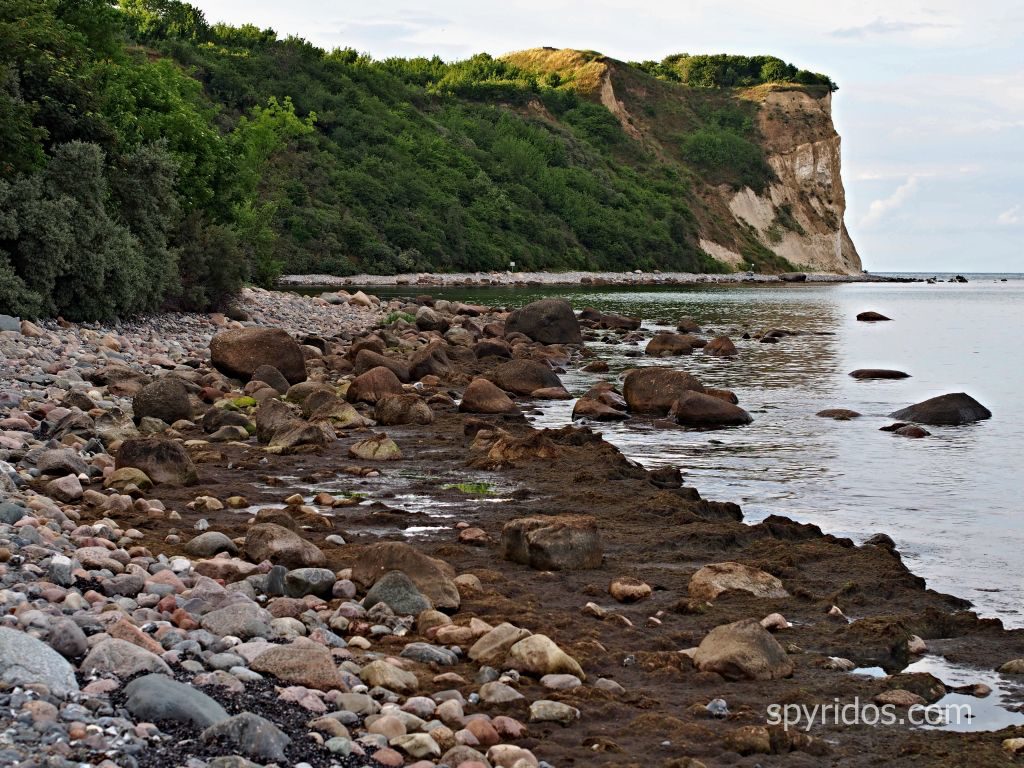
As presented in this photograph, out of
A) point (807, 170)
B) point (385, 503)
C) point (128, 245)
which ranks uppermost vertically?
point (807, 170)

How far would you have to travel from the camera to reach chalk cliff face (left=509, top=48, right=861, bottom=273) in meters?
127

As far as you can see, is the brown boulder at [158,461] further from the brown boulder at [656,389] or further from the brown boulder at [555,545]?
the brown boulder at [656,389]

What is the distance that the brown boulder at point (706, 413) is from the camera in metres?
18.7

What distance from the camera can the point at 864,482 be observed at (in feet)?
45.5

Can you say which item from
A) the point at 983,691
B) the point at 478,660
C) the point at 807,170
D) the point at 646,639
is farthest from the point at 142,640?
the point at 807,170

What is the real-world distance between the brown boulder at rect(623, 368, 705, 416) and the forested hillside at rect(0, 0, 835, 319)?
11493mm

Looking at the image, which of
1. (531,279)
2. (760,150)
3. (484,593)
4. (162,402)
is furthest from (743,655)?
(760,150)

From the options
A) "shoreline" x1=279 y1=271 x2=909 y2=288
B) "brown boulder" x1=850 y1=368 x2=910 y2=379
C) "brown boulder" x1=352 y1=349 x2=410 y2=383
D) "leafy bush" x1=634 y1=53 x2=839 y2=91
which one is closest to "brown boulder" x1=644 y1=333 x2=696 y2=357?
"brown boulder" x1=850 y1=368 x2=910 y2=379

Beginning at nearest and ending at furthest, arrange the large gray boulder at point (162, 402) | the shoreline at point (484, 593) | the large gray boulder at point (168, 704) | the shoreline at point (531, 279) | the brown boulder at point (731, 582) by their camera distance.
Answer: the large gray boulder at point (168, 704) → the shoreline at point (484, 593) → the brown boulder at point (731, 582) → the large gray boulder at point (162, 402) → the shoreline at point (531, 279)

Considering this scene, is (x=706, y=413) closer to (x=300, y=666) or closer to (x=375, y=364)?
(x=375, y=364)

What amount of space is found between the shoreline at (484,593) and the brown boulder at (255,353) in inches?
181

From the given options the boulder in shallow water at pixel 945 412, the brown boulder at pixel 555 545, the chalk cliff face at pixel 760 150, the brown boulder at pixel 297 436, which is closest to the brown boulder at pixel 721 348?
the boulder in shallow water at pixel 945 412

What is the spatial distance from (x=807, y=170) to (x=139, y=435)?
433 ft

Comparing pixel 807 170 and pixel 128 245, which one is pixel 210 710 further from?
pixel 807 170
